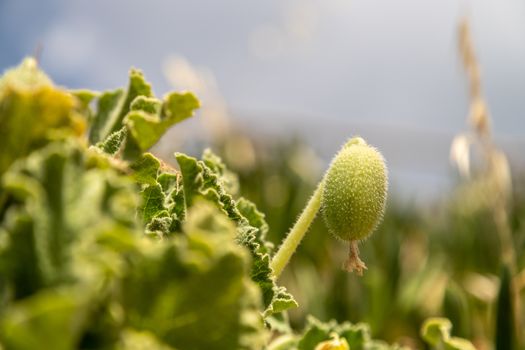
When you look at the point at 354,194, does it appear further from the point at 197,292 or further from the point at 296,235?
the point at 197,292

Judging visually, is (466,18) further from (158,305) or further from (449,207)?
(449,207)

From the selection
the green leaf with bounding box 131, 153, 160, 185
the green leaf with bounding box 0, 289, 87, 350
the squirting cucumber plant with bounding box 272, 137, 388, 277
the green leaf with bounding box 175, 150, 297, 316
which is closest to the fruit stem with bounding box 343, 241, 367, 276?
the squirting cucumber plant with bounding box 272, 137, 388, 277

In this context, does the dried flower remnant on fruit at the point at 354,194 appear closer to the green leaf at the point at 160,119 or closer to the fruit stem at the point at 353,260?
the fruit stem at the point at 353,260

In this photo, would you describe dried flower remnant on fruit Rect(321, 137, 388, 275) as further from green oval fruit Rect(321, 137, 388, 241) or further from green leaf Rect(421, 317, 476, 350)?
Result: green leaf Rect(421, 317, 476, 350)

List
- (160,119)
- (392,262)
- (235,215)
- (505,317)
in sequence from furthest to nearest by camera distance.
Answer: (392,262)
(505,317)
(235,215)
(160,119)

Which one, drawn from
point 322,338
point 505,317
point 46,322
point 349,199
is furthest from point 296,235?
point 505,317

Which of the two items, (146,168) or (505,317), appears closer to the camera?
(146,168)

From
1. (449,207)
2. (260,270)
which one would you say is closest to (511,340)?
(260,270)
